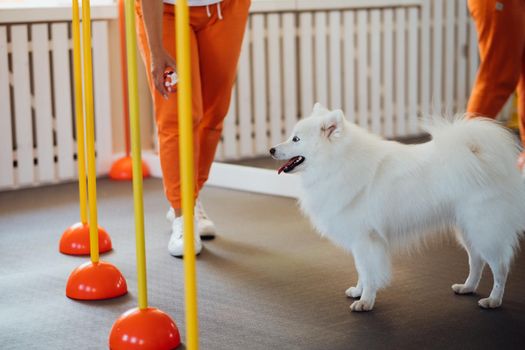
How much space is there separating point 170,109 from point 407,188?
3.00 feet

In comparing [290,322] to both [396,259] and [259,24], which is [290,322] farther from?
[259,24]

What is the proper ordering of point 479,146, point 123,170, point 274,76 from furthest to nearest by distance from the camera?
point 274,76 → point 123,170 → point 479,146

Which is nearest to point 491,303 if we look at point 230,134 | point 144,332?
point 144,332

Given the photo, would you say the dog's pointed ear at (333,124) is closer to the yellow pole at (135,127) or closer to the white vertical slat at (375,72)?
the yellow pole at (135,127)

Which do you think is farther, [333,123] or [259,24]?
[259,24]

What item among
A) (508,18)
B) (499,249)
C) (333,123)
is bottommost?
(499,249)

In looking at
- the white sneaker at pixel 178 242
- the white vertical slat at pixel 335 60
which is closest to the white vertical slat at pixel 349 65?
the white vertical slat at pixel 335 60

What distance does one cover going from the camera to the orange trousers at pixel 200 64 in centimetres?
292

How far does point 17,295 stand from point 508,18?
208 centimetres

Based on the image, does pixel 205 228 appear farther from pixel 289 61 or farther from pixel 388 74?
pixel 388 74

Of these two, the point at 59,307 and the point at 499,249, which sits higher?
the point at 499,249

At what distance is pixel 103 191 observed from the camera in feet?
14.0

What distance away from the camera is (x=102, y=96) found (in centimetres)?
458

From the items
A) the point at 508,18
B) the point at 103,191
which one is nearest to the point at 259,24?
the point at 103,191
